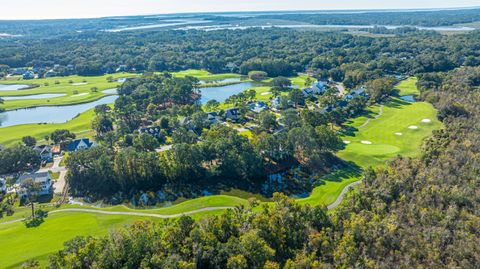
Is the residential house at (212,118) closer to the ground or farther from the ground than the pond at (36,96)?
closer to the ground

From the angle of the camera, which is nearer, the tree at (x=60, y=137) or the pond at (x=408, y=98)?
the tree at (x=60, y=137)

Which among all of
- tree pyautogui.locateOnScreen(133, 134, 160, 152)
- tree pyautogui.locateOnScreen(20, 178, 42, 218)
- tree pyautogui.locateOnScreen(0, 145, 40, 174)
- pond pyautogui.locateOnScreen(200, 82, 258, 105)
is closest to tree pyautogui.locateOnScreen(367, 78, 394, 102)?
pond pyautogui.locateOnScreen(200, 82, 258, 105)

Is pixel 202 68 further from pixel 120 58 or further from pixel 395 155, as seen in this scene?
pixel 395 155

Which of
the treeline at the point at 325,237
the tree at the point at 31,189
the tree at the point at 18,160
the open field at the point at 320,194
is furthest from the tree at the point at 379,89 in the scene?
the tree at the point at 18,160

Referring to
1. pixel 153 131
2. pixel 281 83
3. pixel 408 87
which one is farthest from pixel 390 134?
pixel 153 131

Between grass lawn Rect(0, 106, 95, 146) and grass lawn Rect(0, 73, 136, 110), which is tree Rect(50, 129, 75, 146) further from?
grass lawn Rect(0, 73, 136, 110)

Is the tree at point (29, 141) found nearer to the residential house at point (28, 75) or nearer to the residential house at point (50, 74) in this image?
the residential house at point (28, 75)

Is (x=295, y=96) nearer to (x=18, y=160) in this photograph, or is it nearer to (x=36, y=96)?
(x=18, y=160)

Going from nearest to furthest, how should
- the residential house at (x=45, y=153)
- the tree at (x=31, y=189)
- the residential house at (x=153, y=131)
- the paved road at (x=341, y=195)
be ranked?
1. the paved road at (x=341, y=195)
2. the tree at (x=31, y=189)
3. the residential house at (x=45, y=153)
4. the residential house at (x=153, y=131)
